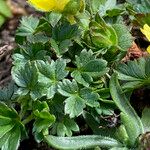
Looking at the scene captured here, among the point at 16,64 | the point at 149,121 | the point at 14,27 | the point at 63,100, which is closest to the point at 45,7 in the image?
the point at 16,64

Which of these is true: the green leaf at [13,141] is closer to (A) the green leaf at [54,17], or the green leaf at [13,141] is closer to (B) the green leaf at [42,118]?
(B) the green leaf at [42,118]

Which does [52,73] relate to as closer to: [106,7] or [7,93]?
[7,93]

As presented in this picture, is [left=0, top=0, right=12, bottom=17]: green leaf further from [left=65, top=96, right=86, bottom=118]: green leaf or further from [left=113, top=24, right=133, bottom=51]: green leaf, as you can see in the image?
[left=65, top=96, right=86, bottom=118]: green leaf

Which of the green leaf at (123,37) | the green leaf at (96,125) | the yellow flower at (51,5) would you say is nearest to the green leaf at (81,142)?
the green leaf at (96,125)

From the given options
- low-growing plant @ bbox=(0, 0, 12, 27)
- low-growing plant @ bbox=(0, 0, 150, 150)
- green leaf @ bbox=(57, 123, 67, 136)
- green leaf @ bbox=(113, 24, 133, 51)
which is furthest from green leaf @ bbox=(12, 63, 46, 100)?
low-growing plant @ bbox=(0, 0, 12, 27)

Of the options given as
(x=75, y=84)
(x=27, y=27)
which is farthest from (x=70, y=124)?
(x=27, y=27)

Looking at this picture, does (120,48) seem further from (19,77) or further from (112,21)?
(19,77)
